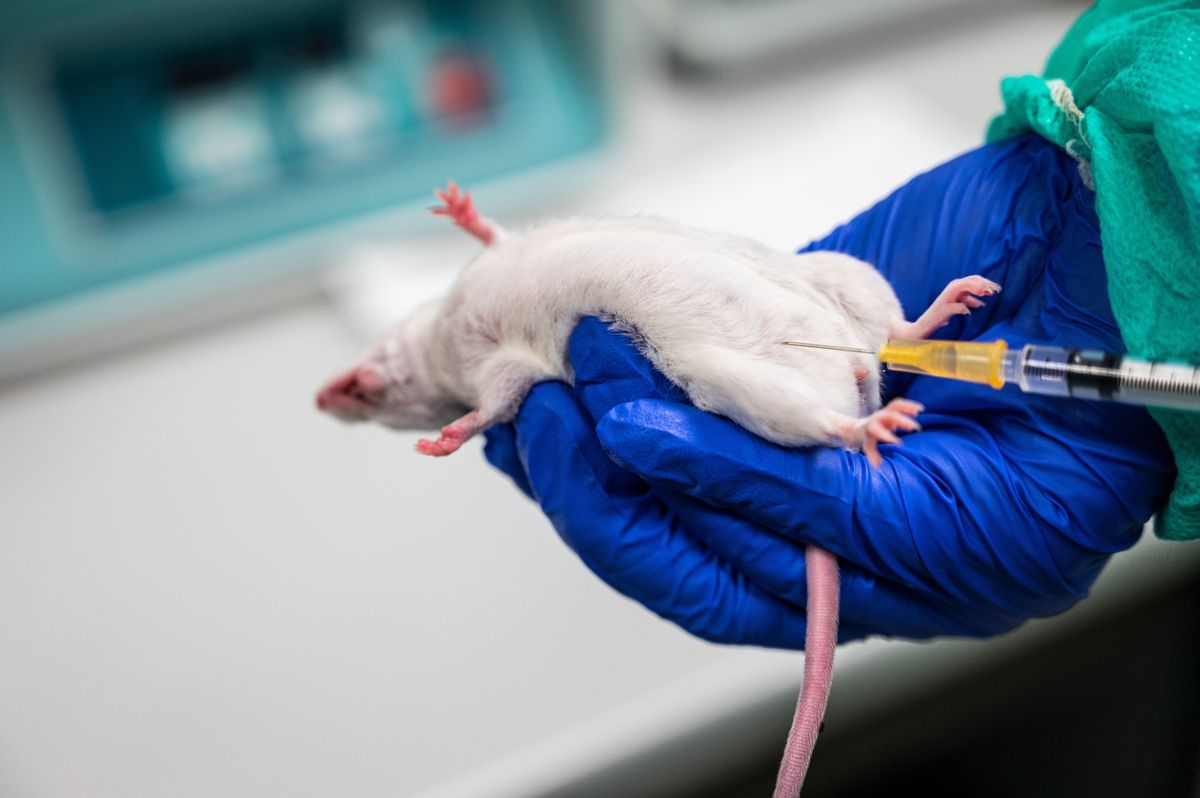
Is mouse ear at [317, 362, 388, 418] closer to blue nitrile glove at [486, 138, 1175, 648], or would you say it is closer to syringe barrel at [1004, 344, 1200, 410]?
blue nitrile glove at [486, 138, 1175, 648]

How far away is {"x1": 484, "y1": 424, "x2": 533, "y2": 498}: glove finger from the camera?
108cm

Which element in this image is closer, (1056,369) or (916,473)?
(1056,369)

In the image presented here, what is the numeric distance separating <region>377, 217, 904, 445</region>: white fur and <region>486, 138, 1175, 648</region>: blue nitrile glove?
31 millimetres

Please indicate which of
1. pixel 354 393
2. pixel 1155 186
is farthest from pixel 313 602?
pixel 1155 186

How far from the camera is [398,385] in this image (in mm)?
1206

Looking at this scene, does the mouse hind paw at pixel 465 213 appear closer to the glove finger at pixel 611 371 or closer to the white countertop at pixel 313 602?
the glove finger at pixel 611 371

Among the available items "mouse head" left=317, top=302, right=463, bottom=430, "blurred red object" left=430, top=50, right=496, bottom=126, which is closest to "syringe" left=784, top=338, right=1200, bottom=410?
"mouse head" left=317, top=302, right=463, bottom=430

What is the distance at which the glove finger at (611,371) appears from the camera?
2.97 ft

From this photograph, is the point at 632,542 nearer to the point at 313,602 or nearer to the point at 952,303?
the point at 952,303

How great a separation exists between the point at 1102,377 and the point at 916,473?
0.60 feet

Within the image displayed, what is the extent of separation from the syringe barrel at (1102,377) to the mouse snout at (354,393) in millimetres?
707

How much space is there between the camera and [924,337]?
87 cm

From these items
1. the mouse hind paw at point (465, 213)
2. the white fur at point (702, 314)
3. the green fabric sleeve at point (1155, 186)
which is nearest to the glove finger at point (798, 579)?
the white fur at point (702, 314)

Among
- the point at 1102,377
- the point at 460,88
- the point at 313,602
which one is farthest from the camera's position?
the point at 460,88
